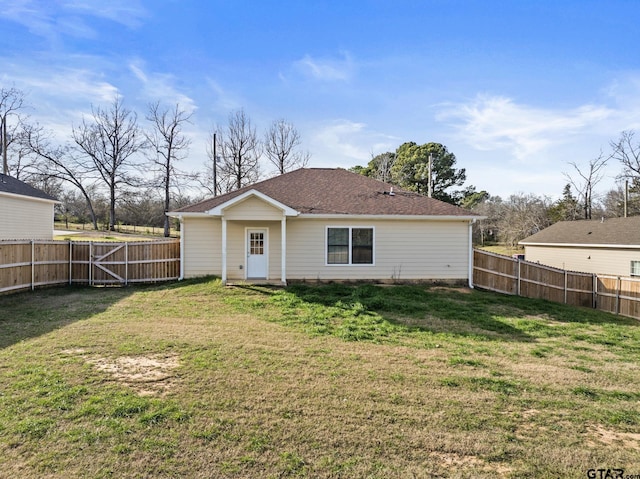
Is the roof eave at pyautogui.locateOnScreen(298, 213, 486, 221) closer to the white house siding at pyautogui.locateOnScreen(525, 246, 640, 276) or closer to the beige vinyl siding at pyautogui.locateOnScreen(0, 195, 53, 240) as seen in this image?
the white house siding at pyautogui.locateOnScreen(525, 246, 640, 276)

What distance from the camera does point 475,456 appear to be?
10.6ft

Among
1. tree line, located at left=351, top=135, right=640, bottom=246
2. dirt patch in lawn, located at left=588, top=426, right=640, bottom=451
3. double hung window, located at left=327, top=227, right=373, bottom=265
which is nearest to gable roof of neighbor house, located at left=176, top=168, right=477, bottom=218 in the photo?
double hung window, located at left=327, top=227, right=373, bottom=265

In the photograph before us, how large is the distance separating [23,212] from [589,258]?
30803 millimetres

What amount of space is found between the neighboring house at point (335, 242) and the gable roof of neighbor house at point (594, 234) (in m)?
11.9

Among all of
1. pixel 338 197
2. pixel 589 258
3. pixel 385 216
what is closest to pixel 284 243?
pixel 338 197

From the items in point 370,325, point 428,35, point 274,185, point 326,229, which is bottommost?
point 370,325

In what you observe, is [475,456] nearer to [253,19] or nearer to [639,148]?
[253,19]

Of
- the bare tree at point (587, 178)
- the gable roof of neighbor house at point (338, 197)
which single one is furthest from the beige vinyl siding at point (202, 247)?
the bare tree at point (587, 178)

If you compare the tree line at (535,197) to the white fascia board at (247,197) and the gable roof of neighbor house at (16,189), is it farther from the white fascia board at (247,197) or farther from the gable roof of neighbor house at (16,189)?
the gable roof of neighbor house at (16,189)

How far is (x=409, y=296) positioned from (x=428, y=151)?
2938 cm

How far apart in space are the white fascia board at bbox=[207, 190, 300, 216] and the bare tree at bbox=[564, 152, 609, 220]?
32052 millimetres

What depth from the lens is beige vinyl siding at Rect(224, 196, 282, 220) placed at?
12.3 meters

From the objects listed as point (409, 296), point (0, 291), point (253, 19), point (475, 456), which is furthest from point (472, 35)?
point (0, 291)

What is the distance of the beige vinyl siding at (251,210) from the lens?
12.3 metres
